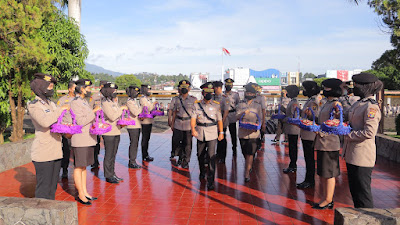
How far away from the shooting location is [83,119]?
443 cm

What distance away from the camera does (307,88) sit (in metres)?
5.23

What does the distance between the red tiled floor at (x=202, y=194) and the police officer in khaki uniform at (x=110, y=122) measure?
27 cm

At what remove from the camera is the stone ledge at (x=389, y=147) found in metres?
7.39

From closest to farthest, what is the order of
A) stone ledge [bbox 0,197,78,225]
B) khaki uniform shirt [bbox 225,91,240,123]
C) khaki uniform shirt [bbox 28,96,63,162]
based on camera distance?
1. stone ledge [bbox 0,197,78,225]
2. khaki uniform shirt [bbox 28,96,63,162]
3. khaki uniform shirt [bbox 225,91,240,123]

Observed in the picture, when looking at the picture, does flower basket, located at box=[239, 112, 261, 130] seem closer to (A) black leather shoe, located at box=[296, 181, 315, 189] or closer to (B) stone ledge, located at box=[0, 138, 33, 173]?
(A) black leather shoe, located at box=[296, 181, 315, 189]

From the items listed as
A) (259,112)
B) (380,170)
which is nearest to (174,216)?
(259,112)

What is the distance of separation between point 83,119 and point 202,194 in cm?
233

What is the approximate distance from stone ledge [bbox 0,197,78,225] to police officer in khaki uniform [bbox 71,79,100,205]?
137cm

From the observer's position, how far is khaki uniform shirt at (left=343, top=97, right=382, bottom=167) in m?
3.30

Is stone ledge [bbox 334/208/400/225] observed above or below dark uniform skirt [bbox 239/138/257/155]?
below

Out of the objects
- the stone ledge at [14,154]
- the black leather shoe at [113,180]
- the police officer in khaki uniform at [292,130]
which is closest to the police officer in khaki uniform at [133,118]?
the black leather shoe at [113,180]

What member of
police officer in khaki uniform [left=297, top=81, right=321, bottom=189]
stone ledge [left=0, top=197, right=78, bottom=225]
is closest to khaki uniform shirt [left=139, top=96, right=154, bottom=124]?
police officer in khaki uniform [left=297, top=81, right=321, bottom=189]

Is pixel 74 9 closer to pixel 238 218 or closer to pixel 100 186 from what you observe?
pixel 100 186

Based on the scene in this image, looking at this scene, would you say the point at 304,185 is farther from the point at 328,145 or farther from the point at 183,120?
the point at 183,120
